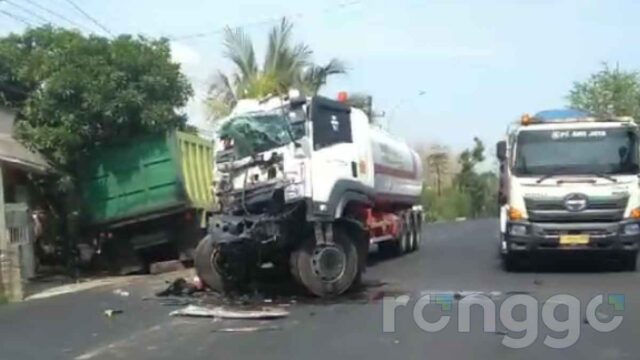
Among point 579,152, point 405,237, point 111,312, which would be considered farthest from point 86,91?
point 579,152

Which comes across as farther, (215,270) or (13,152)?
(13,152)

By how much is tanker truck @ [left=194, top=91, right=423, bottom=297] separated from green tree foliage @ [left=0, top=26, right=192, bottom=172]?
4944mm

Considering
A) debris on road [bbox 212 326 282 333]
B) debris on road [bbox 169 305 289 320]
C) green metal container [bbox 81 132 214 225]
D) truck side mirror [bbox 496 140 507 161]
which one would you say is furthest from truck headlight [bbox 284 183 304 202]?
green metal container [bbox 81 132 214 225]

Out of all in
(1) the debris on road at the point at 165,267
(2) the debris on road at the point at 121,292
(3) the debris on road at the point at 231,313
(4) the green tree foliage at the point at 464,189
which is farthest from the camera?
(4) the green tree foliage at the point at 464,189

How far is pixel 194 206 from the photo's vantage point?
2250 centimetres

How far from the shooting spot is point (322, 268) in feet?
54.4

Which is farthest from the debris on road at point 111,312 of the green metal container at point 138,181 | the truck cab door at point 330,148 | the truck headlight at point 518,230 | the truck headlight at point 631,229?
the truck headlight at point 631,229

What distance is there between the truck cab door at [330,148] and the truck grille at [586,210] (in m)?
3.66

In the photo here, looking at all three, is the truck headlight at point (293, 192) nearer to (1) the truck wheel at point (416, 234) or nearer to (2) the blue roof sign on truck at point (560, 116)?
(2) the blue roof sign on truck at point (560, 116)

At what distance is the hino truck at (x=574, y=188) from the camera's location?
752 inches

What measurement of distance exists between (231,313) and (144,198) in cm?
782

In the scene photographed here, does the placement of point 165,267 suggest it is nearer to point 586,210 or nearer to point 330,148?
point 330,148

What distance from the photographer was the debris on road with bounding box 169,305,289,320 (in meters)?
14.5

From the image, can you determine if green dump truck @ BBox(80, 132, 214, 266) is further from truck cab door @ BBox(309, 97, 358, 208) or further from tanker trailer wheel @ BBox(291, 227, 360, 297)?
tanker trailer wheel @ BBox(291, 227, 360, 297)
